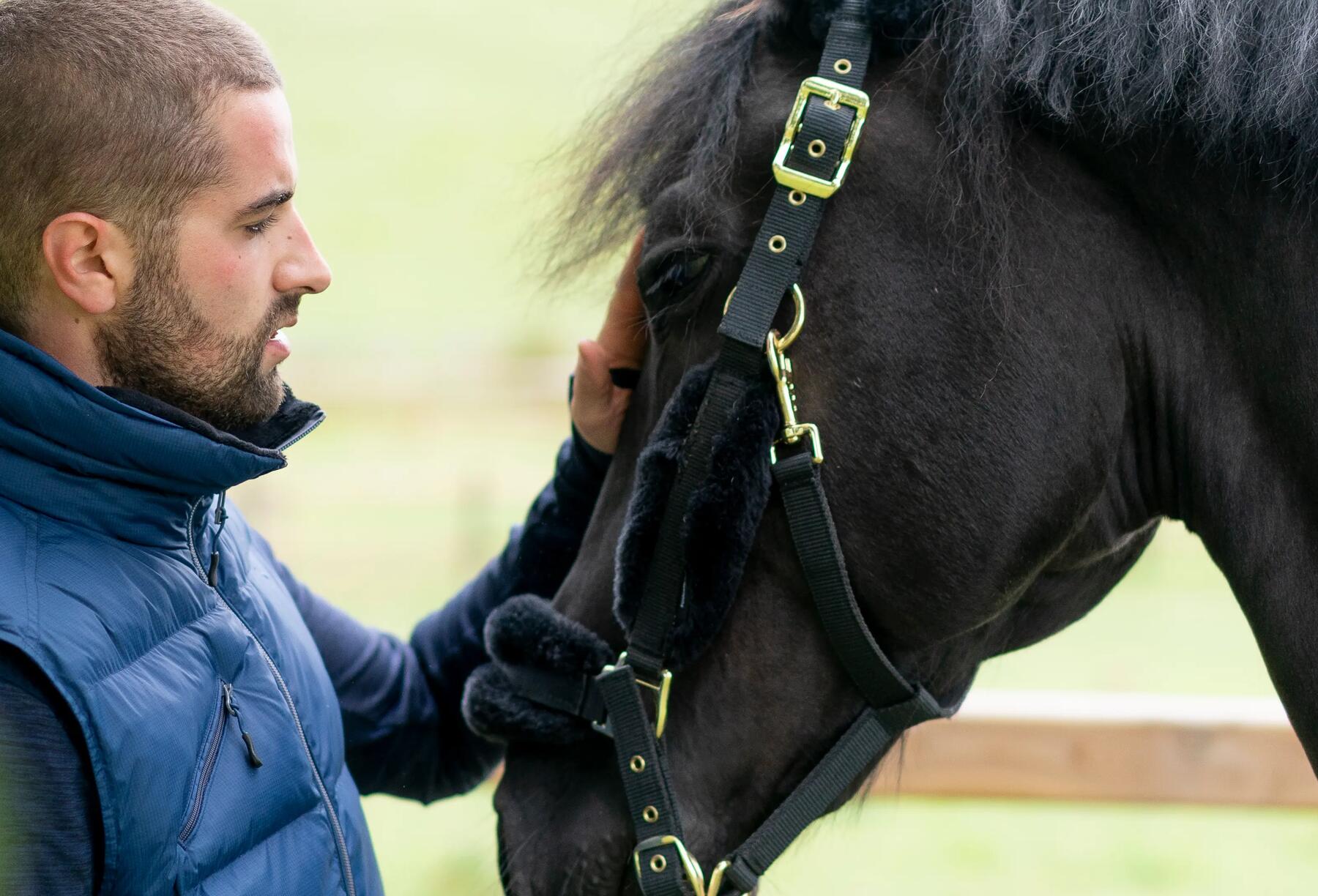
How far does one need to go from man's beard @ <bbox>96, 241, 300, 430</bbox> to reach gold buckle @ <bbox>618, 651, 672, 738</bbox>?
617mm

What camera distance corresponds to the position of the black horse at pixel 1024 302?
136 cm

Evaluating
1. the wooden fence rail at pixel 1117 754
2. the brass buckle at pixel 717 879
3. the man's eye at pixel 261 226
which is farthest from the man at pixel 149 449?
the wooden fence rail at pixel 1117 754

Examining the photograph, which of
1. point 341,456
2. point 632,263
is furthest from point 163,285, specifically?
point 341,456

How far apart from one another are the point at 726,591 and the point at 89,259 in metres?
0.86

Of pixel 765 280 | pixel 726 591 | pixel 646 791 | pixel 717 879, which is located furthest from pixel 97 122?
pixel 717 879

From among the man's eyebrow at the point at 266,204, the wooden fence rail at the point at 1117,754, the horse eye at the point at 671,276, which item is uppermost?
the man's eyebrow at the point at 266,204

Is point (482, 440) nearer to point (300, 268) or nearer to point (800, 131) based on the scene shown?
point (300, 268)

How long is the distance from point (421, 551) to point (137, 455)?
23.3 feet

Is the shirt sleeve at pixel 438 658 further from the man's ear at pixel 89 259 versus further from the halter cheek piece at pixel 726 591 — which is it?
the man's ear at pixel 89 259

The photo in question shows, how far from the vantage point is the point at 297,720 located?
1537 mm

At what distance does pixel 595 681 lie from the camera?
158 cm

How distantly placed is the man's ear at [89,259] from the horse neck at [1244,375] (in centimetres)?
118

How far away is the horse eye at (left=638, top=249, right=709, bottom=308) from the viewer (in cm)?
153

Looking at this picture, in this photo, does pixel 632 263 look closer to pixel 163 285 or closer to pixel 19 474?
pixel 163 285
